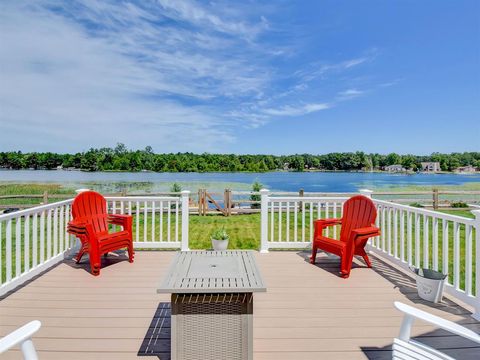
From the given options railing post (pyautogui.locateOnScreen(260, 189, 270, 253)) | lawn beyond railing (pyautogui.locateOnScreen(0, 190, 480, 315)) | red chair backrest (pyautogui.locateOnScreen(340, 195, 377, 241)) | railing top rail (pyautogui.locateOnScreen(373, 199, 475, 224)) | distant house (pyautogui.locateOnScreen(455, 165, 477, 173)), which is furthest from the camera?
distant house (pyautogui.locateOnScreen(455, 165, 477, 173))

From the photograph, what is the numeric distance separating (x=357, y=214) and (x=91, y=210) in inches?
151

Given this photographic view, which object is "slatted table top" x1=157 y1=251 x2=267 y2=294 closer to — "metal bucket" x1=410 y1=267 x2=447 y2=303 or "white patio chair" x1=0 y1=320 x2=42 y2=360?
"white patio chair" x1=0 y1=320 x2=42 y2=360

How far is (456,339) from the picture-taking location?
7.25 ft

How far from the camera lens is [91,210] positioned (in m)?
4.05

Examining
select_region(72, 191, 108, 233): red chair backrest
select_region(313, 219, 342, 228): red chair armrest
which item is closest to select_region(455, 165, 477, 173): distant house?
select_region(313, 219, 342, 228): red chair armrest

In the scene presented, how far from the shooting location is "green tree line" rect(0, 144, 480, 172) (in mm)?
31266

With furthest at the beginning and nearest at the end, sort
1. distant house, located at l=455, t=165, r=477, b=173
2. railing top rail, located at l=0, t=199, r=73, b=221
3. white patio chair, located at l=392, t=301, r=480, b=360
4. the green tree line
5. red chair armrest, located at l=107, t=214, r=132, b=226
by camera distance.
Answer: the green tree line < distant house, located at l=455, t=165, r=477, b=173 < red chair armrest, located at l=107, t=214, r=132, b=226 < railing top rail, located at l=0, t=199, r=73, b=221 < white patio chair, located at l=392, t=301, r=480, b=360

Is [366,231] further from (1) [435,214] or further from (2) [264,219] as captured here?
(2) [264,219]

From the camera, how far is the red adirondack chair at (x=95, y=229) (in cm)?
354

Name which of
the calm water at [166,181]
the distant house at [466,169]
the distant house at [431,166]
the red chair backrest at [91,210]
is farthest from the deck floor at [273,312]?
the distant house at [431,166]

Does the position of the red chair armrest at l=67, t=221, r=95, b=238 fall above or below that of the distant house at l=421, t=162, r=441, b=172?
below

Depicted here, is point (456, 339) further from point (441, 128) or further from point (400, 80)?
point (441, 128)

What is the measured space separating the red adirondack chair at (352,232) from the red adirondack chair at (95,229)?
277 cm

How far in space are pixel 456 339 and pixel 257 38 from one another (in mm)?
11834
